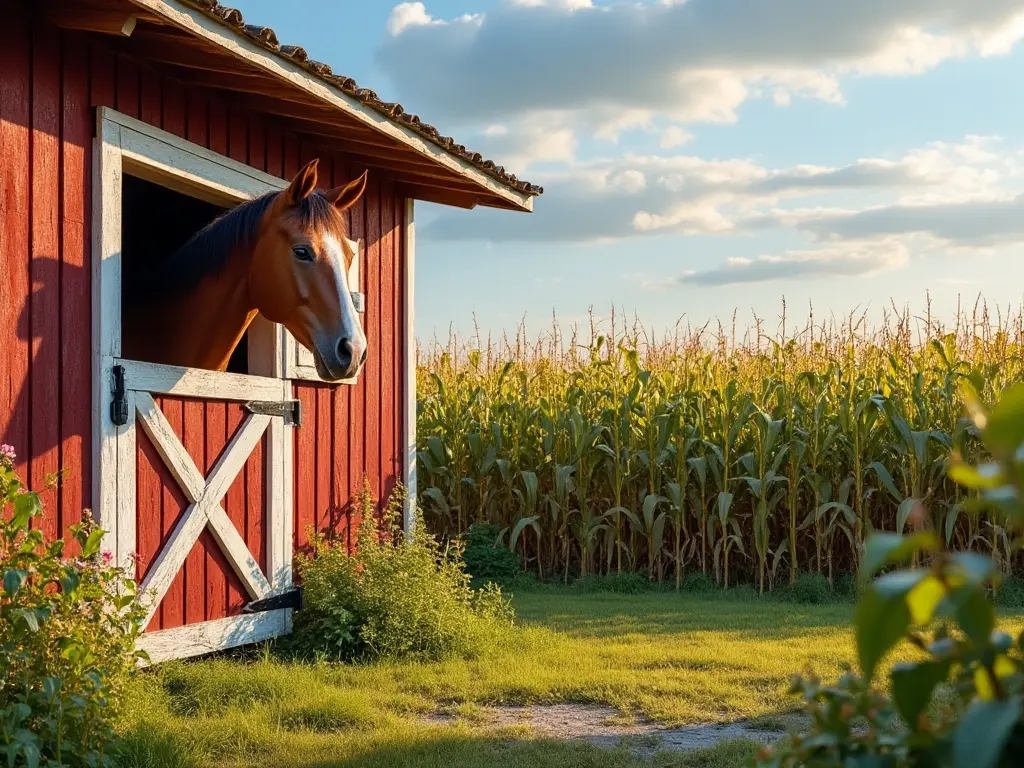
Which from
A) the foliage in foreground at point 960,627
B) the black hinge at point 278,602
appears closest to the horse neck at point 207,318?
the black hinge at point 278,602

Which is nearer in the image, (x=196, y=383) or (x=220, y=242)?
(x=196, y=383)

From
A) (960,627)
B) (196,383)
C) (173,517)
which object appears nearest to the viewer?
(960,627)

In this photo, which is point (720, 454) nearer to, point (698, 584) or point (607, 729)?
point (698, 584)

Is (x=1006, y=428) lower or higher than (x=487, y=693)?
higher

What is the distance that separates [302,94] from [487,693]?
3732mm

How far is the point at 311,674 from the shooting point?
250 inches

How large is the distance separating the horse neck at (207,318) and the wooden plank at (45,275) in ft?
3.90

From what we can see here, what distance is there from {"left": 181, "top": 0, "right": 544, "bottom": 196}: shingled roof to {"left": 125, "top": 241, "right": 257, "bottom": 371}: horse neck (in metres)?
1.17

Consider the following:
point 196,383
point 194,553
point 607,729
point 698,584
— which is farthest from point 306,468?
point 698,584

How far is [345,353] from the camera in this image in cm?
594

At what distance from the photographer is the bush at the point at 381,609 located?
707cm

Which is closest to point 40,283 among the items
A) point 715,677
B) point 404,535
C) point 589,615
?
point 404,535

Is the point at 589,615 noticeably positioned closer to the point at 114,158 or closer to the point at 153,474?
the point at 153,474

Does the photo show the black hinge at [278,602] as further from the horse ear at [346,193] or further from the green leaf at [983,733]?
the green leaf at [983,733]
